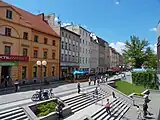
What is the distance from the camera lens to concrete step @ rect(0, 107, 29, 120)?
559 inches

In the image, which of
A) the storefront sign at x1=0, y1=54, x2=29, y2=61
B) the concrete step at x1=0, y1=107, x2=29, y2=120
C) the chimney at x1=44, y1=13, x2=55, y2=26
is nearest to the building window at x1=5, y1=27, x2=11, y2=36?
the storefront sign at x1=0, y1=54, x2=29, y2=61

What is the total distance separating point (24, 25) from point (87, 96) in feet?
53.0

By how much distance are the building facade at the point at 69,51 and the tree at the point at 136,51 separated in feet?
57.8

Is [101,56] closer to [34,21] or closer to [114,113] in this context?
[34,21]

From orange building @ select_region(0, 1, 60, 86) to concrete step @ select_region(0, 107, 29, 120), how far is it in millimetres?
14870

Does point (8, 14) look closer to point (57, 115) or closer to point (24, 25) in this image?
point (24, 25)

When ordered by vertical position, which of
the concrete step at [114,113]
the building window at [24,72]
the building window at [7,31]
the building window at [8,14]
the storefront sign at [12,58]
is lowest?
the concrete step at [114,113]

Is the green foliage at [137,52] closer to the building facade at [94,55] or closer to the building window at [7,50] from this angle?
the building facade at [94,55]

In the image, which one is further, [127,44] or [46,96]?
[127,44]

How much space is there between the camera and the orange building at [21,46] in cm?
2937

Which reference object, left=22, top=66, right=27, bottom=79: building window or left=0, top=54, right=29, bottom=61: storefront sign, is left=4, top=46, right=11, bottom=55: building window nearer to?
left=0, top=54, right=29, bottom=61: storefront sign

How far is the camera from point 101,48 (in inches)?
3103

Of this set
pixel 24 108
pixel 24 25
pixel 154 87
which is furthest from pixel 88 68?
pixel 24 108

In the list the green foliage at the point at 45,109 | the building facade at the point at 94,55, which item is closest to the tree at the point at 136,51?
the building facade at the point at 94,55
